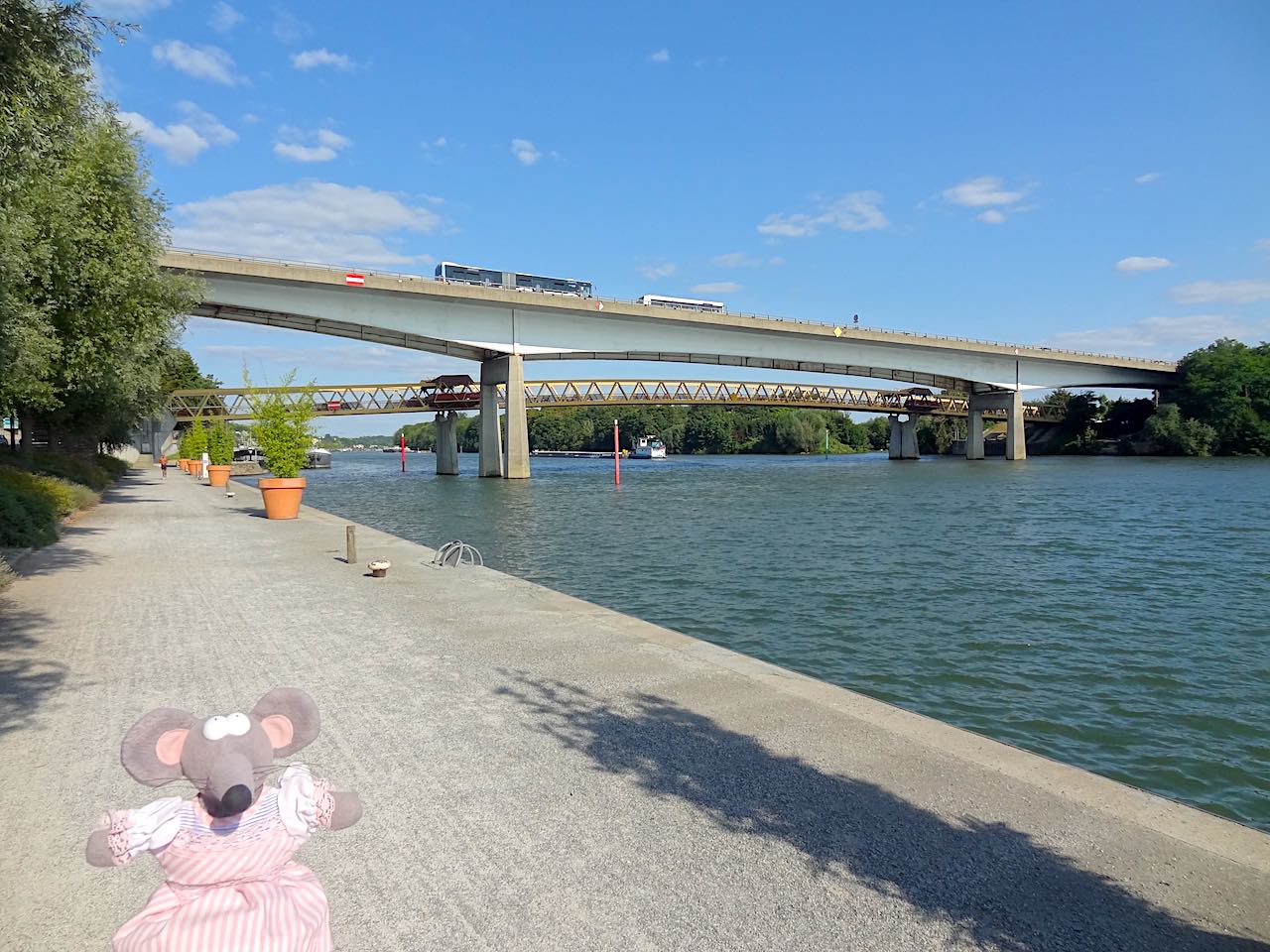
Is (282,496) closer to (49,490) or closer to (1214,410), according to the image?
(49,490)

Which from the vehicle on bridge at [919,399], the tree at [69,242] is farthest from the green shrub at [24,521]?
the vehicle on bridge at [919,399]

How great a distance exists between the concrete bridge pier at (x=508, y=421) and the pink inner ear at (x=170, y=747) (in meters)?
53.0

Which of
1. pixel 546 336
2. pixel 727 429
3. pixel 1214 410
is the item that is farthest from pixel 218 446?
pixel 727 429

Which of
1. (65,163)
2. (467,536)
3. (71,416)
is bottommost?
(467,536)

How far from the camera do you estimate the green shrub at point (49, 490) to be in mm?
19312

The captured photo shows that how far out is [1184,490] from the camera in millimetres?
40531

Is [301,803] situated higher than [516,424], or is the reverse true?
[516,424]

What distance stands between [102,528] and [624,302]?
40.2 metres

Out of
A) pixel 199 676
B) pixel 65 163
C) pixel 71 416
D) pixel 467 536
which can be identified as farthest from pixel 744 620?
pixel 71 416

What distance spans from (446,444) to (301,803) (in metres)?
74.4

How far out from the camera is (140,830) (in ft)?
7.97

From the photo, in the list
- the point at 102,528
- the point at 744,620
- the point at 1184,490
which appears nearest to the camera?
the point at 744,620

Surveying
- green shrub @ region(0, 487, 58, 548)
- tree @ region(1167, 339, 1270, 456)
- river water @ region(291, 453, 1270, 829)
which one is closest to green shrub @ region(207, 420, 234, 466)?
river water @ region(291, 453, 1270, 829)

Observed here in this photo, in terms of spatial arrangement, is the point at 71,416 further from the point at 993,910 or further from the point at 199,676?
the point at 993,910
